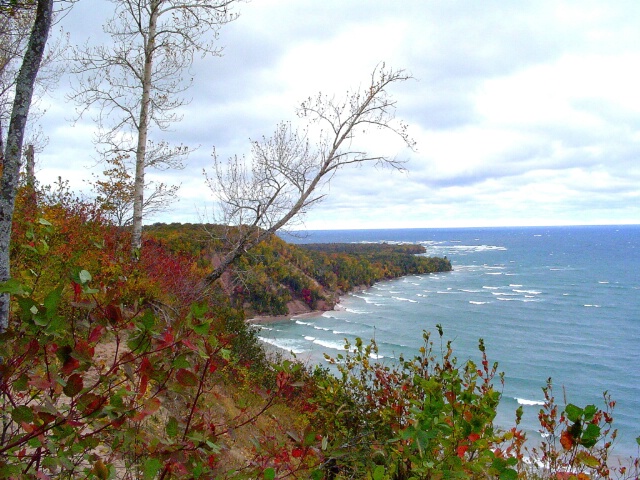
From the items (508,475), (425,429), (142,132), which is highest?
(142,132)

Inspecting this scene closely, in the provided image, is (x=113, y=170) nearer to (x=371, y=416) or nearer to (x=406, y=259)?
(x=371, y=416)

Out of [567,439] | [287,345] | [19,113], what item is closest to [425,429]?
[567,439]

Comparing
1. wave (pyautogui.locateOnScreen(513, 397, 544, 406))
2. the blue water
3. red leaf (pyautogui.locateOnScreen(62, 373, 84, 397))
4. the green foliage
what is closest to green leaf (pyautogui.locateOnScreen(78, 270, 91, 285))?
red leaf (pyautogui.locateOnScreen(62, 373, 84, 397))

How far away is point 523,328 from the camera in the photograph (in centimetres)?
4225

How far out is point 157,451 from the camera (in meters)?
1.38

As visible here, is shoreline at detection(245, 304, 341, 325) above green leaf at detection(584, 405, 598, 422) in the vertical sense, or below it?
below

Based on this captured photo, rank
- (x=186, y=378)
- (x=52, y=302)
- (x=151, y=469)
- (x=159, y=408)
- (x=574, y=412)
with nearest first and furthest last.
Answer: (x=52, y=302) → (x=151, y=469) → (x=186, y=378) → (x=574, y=412) → (x=159, y=408)

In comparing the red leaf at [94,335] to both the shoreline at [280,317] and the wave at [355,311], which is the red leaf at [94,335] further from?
the wave at [355,311]

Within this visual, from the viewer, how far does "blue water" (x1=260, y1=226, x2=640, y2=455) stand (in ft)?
87.0

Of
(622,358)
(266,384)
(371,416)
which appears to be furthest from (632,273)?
(371,416)

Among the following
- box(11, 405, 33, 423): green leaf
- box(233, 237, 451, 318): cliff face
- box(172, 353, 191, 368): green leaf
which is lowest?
box(233, 237, 451, 318): cliff face

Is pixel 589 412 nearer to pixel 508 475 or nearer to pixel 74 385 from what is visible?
pixel 508 475

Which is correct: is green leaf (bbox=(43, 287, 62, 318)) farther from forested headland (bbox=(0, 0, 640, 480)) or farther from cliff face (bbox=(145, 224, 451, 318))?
cliff face (bbox=(145, 224, 451, 318))

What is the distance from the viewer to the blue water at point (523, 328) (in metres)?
26.5
